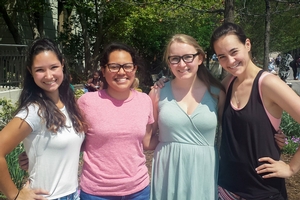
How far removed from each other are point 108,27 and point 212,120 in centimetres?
1127

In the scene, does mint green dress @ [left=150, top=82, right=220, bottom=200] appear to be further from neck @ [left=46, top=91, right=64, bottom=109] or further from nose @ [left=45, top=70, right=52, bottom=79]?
nose @ [left=45, top=70, right=52, bottom=79]

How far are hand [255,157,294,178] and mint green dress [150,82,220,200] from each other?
380 mm

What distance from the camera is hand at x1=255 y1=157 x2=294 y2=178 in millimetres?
2230

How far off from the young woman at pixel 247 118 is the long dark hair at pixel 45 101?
3.26 feet

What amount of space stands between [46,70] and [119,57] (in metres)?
0.53

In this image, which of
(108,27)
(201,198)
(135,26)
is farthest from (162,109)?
(108,27)

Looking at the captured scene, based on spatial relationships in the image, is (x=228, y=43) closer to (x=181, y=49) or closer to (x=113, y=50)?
(x=181, y=49)

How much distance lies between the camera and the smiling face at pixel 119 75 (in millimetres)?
2465

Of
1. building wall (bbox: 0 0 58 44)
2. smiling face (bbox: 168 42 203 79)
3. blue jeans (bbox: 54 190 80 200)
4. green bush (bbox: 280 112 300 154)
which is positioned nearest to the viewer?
blue jeans (bbox: 54 190 80 200)

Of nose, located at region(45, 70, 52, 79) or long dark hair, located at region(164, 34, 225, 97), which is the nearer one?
nose, located at region(45, 70, 52, 79)

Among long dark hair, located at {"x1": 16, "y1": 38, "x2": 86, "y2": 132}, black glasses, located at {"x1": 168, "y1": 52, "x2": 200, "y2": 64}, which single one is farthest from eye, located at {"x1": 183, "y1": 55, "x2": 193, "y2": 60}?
long dark hair, located at {"x1": 16, "y1": 38, "x2": 86, "y2": 132}

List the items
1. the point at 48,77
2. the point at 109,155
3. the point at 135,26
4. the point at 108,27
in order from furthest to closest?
the point at 108,27
the point at 135,26
the point at 109,155
the point at 48,77

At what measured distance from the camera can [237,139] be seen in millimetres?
2309

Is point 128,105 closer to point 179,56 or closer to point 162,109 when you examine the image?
point 162,109
